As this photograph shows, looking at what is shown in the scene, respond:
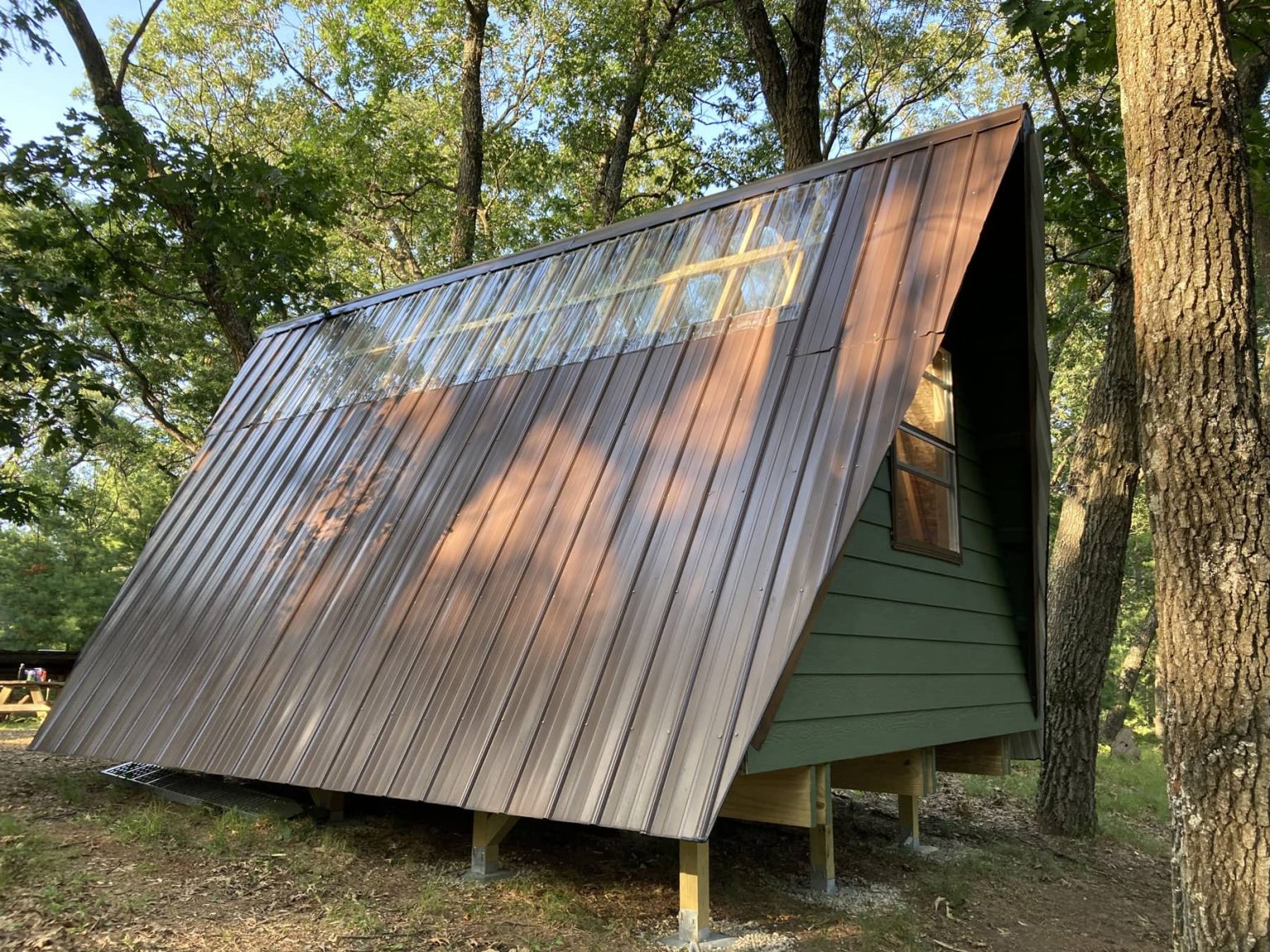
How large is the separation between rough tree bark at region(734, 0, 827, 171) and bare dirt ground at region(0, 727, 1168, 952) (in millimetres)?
7794

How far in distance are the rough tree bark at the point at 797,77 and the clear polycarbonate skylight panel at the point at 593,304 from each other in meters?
4.83

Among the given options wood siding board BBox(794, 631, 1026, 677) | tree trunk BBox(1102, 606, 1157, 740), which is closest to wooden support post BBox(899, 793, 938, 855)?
wood siding board BBox(794, 631, 1026, 677)

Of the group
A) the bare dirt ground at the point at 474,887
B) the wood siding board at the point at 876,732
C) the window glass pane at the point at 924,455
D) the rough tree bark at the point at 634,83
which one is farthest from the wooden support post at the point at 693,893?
the rough tree bark at the point at 634,83

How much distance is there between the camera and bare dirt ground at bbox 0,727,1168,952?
13.1 ft

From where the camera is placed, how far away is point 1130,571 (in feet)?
88.4

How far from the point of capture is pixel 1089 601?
7.61 m

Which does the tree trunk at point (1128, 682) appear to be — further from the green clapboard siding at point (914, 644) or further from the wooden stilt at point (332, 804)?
the wooden stilt at point (332, 804)

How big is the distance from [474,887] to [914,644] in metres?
3.12

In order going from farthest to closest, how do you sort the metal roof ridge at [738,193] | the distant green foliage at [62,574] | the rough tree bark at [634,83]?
the distant green foliage at [62,574] < the rough tree bark at [634,83] < the metal roof ridge at [738,193]

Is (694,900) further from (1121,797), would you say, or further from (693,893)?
(1121,797)

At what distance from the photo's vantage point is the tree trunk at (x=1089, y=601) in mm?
7539

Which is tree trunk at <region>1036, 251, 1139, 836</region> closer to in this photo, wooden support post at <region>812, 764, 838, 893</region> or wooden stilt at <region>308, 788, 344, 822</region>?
wooden support post at <region>812, 764, 838, 893</region>

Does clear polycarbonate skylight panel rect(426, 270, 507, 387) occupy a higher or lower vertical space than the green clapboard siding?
higher

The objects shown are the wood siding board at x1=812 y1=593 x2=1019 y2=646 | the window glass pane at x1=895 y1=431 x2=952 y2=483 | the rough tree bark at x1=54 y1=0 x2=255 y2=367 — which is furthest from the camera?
the rough tree bark at x1=54 y1=0 x2=255 y2=367
